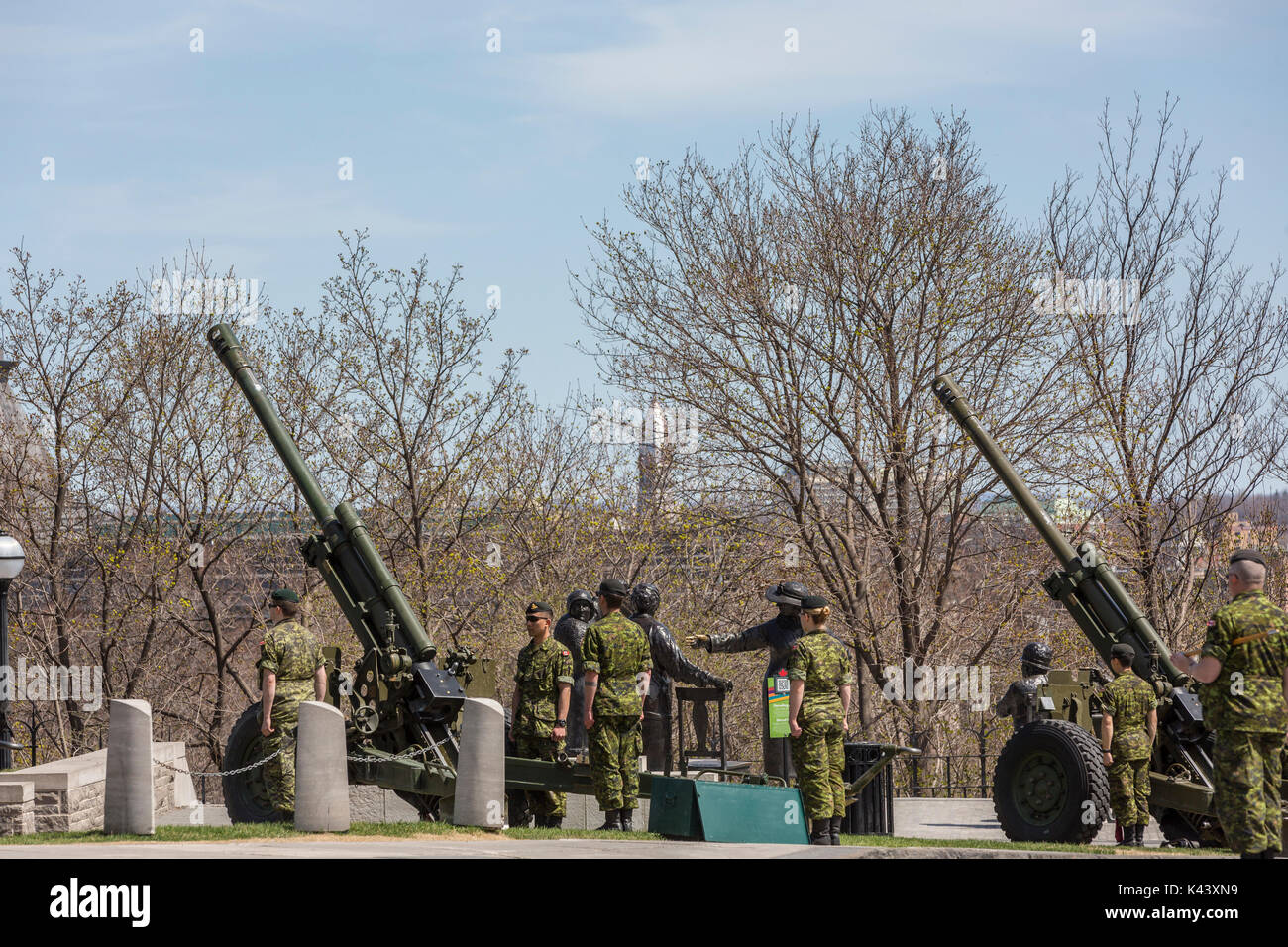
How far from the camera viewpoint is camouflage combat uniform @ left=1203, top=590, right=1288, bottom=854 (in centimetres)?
767

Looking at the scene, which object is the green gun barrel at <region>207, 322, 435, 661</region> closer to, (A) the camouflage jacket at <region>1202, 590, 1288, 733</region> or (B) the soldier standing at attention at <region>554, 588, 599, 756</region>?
(B) the soldier standing at attention at <region>554, 588, 599, 756</region>

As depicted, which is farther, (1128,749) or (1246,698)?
(1128,749)

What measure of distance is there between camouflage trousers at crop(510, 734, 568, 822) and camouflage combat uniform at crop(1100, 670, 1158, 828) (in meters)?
4.23

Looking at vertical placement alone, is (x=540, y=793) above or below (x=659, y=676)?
below

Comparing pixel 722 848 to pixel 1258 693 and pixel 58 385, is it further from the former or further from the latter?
pixel 58 385

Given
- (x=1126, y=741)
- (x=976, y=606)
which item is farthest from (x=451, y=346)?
(x=1126, y=741)

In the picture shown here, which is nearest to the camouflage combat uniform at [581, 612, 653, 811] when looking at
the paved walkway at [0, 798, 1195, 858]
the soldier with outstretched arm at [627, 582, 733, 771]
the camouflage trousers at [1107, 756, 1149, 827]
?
the soldier with outstretched arm at [627, 582, 733, 771]

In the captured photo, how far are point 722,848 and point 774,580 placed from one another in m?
14.4

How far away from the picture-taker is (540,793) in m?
11.6

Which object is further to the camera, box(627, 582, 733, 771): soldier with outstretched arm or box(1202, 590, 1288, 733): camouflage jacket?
box(627, 582, 733, 771): soldier with outstretched arm

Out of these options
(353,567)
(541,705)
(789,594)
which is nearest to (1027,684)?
A: (789,594)

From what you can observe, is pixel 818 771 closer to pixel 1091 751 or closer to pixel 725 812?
pixel 725 812

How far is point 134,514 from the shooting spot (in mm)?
24594

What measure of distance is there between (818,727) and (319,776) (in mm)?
3373
